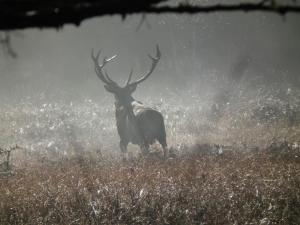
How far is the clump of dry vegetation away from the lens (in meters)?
6.23

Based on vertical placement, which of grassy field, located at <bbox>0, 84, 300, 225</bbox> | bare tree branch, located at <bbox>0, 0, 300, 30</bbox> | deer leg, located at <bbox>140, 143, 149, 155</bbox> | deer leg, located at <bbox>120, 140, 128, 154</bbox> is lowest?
deer leg, located at <bbox>120, 140, 128, 154</bbox>

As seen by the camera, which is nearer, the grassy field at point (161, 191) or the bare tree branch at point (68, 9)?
the bare tree branch at point (68, 9)

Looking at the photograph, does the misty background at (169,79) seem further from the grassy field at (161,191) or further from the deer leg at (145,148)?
the grassy field at (161,191)

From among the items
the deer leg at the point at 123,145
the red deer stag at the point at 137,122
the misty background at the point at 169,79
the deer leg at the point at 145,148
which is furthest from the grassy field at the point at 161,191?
the misty background at the point at 169,79

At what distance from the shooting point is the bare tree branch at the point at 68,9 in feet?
8.82

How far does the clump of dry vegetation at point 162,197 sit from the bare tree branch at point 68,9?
12.1 ft

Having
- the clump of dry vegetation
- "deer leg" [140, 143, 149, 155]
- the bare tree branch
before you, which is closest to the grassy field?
the clump of dry vegetation

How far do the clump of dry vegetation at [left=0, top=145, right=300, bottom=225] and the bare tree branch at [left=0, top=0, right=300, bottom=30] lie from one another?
12.1 feet

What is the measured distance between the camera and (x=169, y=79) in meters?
35.5

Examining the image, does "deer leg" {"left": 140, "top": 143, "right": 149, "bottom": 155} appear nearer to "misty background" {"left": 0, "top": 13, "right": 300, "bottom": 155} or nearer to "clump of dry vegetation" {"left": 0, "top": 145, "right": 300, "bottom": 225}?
"misty background" {"left": 0, "top": 13, "right": 300, "bottom": 155}

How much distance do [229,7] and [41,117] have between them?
2228 centimetres

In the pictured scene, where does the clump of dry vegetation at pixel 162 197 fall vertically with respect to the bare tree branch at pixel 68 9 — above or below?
below

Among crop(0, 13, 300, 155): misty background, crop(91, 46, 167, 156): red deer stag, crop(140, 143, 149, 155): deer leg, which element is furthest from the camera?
crop(0, 13, 300, 155): misty background

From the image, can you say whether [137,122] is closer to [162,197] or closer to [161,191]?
[161,191]
